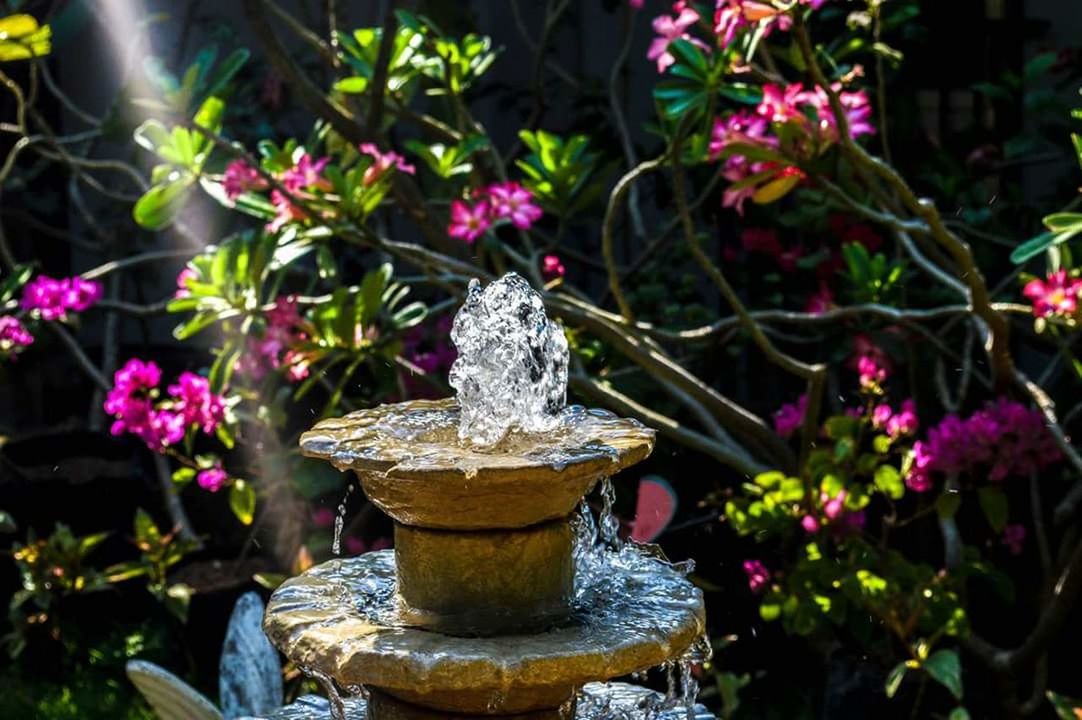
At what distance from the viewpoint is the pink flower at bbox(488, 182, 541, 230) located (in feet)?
11.4

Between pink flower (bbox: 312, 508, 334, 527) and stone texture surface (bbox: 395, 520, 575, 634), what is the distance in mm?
2324

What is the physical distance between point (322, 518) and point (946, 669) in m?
1.79

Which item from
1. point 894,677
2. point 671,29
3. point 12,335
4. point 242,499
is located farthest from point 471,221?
point 12,335

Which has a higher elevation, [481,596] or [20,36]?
[20,36]

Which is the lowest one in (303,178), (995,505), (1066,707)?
(1066,707)

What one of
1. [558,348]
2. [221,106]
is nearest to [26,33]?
[221,106]

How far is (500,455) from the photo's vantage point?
1.86 metres

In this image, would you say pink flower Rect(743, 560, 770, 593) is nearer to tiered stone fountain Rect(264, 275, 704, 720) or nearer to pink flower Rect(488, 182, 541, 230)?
pink flower Rect(488, 182, 541, 230)

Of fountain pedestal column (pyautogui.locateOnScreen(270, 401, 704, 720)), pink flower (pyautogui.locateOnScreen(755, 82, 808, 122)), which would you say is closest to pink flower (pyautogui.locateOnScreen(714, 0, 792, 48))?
pink flower (pyautogui.locateOnScreen(755, 82, 808, 122))

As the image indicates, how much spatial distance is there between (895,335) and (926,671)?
2.97 feet

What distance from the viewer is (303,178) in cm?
334

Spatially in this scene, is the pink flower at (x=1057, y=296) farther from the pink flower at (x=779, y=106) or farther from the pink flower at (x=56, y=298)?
the pink flower at (x=56, y=298)

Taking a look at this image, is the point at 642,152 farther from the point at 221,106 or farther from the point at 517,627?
the point at 517,627

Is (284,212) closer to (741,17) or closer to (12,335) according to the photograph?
(741,17)
